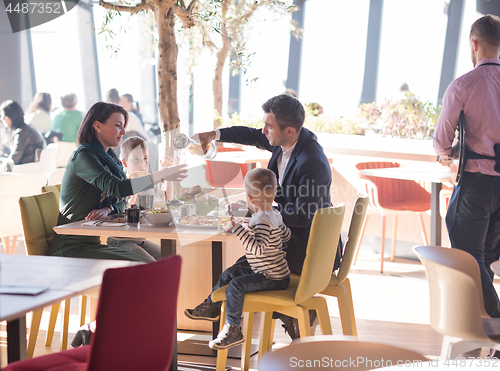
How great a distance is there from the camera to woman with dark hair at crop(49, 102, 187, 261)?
265 cm

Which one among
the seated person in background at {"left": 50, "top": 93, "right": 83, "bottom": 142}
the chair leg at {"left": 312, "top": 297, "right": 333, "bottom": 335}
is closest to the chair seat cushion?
the chair leg at {"left": 312, "top": 297, "right": 333, "bottom": 335}

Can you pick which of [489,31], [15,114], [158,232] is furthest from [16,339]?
[15,114]

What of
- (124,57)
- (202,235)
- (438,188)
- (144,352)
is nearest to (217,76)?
(124,57)

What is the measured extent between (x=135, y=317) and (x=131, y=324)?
2 cm

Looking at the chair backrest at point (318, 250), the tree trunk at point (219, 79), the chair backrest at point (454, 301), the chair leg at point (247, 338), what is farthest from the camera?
the tree trunk at point (219, 79)

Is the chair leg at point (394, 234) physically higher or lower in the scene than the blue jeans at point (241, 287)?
lower

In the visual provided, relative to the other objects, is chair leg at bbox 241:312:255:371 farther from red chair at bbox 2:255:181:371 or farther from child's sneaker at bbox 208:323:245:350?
red chair at bbox 2:255:181:371

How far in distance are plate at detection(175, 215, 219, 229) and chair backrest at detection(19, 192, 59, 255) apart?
0.71 meters

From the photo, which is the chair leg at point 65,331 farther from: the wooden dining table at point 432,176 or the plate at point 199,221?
the wooden dining table at point 432,176

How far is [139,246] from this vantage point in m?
2.96

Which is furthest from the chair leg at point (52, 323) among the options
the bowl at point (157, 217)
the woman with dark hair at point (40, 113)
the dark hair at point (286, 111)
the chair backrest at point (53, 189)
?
the woman with dark hair at point (40, 113)

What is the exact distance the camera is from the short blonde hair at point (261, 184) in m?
2.28

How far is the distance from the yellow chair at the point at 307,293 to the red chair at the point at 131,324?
723 mm

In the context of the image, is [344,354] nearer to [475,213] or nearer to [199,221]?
[199,221]
